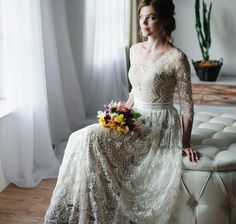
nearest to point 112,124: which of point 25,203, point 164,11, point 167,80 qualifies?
point 167,80

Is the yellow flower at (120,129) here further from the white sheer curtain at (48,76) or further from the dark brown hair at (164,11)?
the white sheer curtain at (48,76)

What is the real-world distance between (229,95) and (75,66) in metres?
1.43

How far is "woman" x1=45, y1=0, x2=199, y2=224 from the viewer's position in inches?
70.4

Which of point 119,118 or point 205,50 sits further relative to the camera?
point 205,50

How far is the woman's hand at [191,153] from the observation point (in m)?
1.79

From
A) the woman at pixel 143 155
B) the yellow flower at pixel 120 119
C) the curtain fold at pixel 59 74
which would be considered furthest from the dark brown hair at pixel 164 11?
the curtain fold at pixel 59 74

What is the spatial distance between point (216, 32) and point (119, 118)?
3.01 meters

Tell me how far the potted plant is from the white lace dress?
7.71 feet

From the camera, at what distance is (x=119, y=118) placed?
185 centimetres

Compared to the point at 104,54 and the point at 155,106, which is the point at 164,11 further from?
the point at 104,54

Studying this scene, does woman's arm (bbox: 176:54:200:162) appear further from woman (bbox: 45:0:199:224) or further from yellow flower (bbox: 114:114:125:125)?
yellow flower (bbox: 114:114:125:125)

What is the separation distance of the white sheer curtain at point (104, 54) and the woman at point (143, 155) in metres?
1.83

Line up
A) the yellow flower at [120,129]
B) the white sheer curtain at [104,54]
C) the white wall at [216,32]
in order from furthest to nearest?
the white wall at [216,32] < the white sheer curtain at [104,54] < the yellow flower at [120,129]

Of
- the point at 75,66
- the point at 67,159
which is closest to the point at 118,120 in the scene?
the point at 67,159
